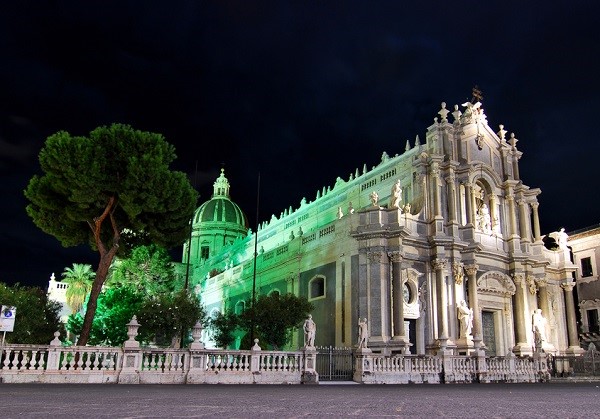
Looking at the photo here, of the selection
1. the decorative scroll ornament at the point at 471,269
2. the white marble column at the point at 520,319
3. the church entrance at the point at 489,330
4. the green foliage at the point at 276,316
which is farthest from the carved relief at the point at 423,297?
the white marble column at the point at 520,319

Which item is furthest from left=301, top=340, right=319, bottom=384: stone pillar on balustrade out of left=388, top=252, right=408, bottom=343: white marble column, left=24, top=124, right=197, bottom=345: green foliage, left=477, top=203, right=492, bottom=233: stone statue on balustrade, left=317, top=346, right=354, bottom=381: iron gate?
left=477, top=203, right=492, bottom=233: stone statue on balustrade

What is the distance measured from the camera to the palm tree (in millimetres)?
60375

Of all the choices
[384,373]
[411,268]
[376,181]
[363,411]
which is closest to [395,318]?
[411,268]

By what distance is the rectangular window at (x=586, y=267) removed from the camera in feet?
138

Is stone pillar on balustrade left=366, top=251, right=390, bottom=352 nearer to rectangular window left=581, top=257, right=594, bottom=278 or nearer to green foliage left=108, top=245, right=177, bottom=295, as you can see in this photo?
green foliage left=108, top=245, right=177, bottom=295

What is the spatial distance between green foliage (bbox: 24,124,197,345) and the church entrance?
20.6 m

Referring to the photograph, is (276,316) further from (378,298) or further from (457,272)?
(457,272)

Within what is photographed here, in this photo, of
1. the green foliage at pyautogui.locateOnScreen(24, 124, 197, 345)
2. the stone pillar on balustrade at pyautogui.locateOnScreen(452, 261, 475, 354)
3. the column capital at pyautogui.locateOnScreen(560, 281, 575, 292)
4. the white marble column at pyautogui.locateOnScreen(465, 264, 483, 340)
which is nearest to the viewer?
the green foliage at pyautogui.locateOnScreen(24, 124, 197, 345)

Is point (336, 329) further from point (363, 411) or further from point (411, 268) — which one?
point (363, 411)

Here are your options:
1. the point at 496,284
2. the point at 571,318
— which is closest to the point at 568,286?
the point at 571,318

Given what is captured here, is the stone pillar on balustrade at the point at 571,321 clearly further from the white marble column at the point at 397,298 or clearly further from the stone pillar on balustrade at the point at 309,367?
the stone pillar on balustrade at the point at 309,367

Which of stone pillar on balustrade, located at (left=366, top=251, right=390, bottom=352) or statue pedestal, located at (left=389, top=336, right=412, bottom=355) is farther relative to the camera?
stone pillar on balustrade, located at (left=366, top=251, right=390, bottom=352)

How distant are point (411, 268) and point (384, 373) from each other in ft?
30.4

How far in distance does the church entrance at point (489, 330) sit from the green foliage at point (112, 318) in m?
22.2
